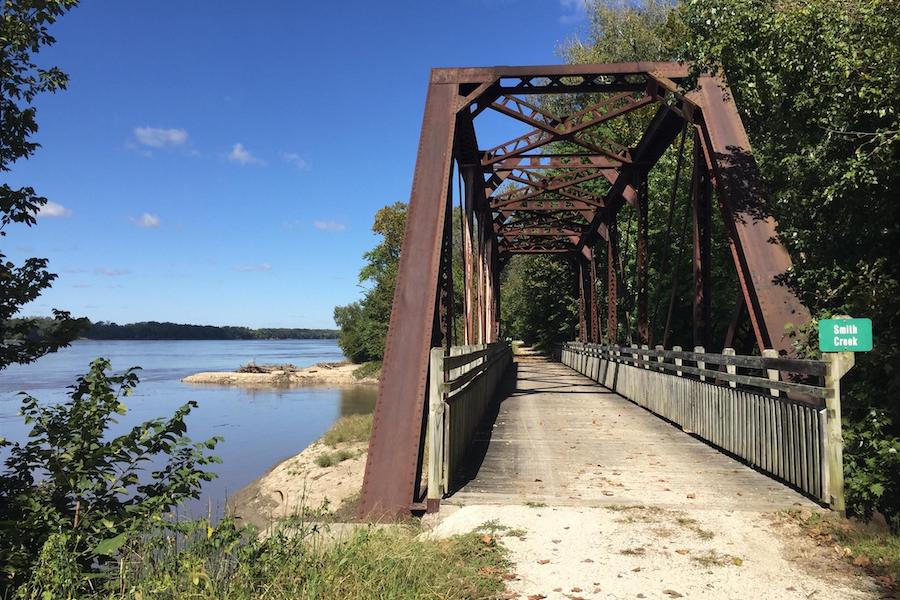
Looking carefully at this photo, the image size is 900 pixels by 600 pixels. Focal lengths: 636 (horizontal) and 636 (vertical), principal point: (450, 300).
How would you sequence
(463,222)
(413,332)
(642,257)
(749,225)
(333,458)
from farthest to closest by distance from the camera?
(333,458), (642,257), (463,222), (749,225), (413,332)

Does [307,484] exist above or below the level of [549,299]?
below

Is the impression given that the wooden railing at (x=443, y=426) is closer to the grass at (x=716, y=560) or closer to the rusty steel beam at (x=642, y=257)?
the grass at (x=716, y=560)

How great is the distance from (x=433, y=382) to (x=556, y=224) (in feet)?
67.2

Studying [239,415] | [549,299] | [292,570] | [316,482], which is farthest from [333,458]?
[549,299]

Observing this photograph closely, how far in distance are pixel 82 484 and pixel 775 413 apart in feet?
20.2

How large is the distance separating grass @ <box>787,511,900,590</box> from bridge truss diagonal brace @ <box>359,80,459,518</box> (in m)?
3.38

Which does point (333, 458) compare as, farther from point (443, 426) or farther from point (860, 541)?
point (860, 541)

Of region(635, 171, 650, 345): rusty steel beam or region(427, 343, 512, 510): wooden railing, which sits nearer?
region(427, 343, 512, 510): wooden railing

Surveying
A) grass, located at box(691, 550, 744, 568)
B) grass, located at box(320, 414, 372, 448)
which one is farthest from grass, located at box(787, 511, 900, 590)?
grass, located at box(320, 414, 372, 448)

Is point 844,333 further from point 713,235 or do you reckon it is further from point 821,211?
point 713,235

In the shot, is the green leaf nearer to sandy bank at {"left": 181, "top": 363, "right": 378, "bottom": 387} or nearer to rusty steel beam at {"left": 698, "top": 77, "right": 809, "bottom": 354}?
rusty steel beam at {"left": 698, "top": 77, "right": 809, "bottom": 354}

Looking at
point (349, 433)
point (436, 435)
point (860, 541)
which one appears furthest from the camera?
point (349, 433)

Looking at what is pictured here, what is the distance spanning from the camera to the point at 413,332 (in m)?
6.98

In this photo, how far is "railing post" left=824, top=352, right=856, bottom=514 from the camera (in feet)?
17.4
